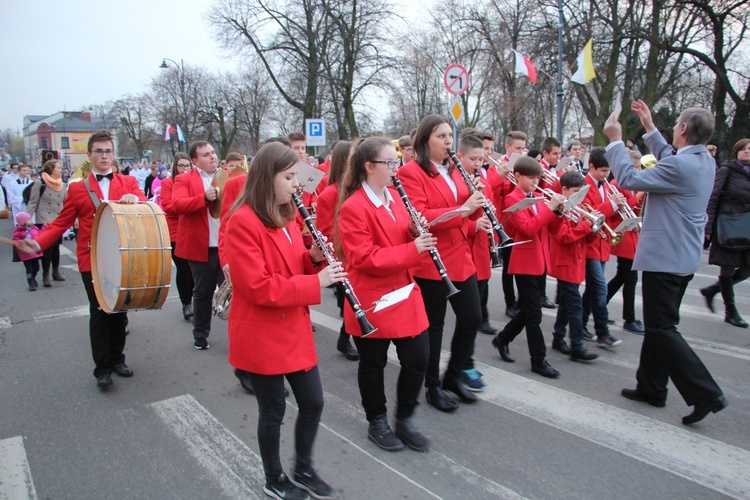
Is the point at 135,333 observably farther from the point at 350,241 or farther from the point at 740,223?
the point at 740,223

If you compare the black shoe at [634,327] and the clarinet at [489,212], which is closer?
the clarinet at [489,212]

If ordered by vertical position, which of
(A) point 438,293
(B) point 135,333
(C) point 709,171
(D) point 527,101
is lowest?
(B) point 135,333

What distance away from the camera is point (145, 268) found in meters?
4.32

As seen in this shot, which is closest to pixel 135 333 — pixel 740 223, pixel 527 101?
pixel 740 223

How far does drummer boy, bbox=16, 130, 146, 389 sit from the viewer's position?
15.6ft

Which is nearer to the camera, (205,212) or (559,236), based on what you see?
(559,236)

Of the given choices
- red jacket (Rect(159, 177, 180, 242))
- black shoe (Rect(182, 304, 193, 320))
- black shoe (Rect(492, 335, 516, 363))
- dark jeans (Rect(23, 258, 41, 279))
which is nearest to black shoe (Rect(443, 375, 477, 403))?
black shoe (Rect(492, 335, 516, 363))

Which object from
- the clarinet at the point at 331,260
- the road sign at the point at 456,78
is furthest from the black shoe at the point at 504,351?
the road sign at the point at 456,78

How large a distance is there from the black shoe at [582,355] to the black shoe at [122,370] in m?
4.05

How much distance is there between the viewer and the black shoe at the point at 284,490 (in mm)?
2994

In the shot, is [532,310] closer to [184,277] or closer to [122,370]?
[122,370]

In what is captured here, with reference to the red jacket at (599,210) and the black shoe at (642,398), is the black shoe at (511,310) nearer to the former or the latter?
the red jacket at (599,210)

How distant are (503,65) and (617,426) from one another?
1178 inches

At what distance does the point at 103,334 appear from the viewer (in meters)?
4.75
